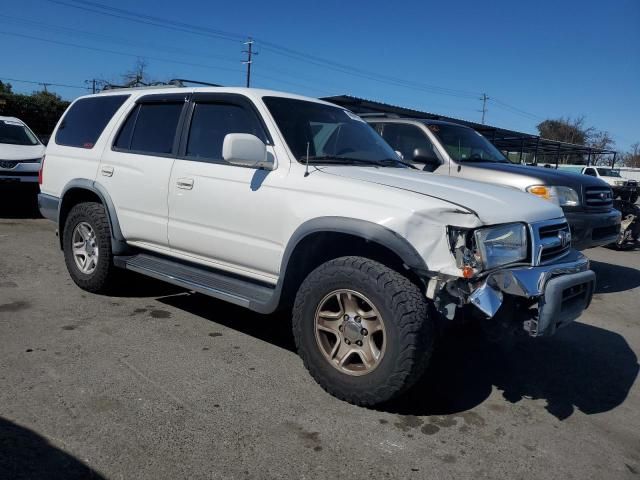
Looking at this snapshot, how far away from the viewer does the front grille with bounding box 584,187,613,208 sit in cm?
652

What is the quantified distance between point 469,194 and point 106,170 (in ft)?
10.6

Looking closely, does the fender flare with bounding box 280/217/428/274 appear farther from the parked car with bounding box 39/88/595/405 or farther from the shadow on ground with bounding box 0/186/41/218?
the shadow on ground with bounding box 0/186/41/218

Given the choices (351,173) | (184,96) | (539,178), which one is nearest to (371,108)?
(539,178)

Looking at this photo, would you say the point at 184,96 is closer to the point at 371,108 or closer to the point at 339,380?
the point at 339,380

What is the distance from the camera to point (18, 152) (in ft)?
31.3

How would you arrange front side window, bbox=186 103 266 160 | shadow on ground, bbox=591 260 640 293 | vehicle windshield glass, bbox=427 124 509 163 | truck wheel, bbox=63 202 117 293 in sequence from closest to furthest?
front side window, bbox=186 103 266 160, truck wheel, bbox=63 202 117 293, shadow on ground, bbox=591 260 640 293, vehicle windshield glass, bbox=427 124 509 163

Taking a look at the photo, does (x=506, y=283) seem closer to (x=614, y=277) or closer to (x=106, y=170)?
(x=106, y=170)

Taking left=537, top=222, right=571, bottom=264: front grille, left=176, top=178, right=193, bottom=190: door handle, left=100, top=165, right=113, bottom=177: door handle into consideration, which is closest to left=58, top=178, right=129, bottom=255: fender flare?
left=100, top=165, right=113, bottom=177: door handle

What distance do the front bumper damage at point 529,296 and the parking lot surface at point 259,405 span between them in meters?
0.55

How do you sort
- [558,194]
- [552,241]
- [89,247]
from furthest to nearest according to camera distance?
[558,194] < [89,247] < [552,241]

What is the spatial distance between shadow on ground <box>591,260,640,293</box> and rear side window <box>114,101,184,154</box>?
212 inches

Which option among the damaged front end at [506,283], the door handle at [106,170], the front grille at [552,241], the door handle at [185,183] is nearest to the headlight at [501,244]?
the damaged front end at [506,283]

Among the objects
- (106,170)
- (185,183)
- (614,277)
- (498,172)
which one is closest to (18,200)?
(106,170)

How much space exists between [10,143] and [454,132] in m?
8.00
